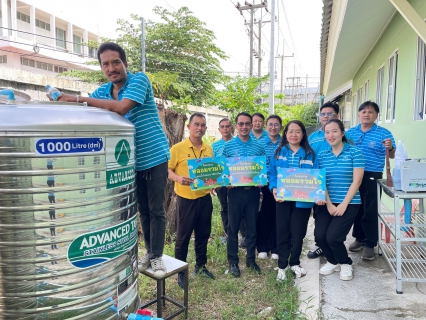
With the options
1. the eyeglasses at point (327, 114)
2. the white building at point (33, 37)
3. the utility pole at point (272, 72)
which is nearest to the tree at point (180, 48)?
the white building at point (33, 37)

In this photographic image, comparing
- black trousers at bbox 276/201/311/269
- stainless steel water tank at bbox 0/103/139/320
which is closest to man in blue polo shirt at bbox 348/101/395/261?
black trousers at bbox 276/201/311/269

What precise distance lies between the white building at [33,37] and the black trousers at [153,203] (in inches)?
813

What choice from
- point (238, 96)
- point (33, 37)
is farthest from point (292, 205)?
point (33, 37)

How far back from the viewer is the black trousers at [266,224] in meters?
4.00

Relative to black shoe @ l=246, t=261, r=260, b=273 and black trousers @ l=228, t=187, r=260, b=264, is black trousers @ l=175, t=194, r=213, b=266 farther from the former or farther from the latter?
black shoe @ l=246, t=261, r=260, b=273

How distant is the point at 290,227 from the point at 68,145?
2.53 m

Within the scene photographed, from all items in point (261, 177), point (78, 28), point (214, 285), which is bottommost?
point (214, 285)

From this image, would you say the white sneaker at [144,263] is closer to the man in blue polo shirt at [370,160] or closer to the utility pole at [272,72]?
the man in blue polo shirt at [370,160]

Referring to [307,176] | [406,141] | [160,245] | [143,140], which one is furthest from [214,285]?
[406,141]

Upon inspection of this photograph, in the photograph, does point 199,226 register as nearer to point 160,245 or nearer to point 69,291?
point 160,245

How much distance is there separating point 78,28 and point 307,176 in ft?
107

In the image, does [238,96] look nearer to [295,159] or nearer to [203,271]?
[295,159]

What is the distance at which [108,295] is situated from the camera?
1679 mm

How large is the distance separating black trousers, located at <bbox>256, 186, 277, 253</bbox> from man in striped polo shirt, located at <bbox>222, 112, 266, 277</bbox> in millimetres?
394
